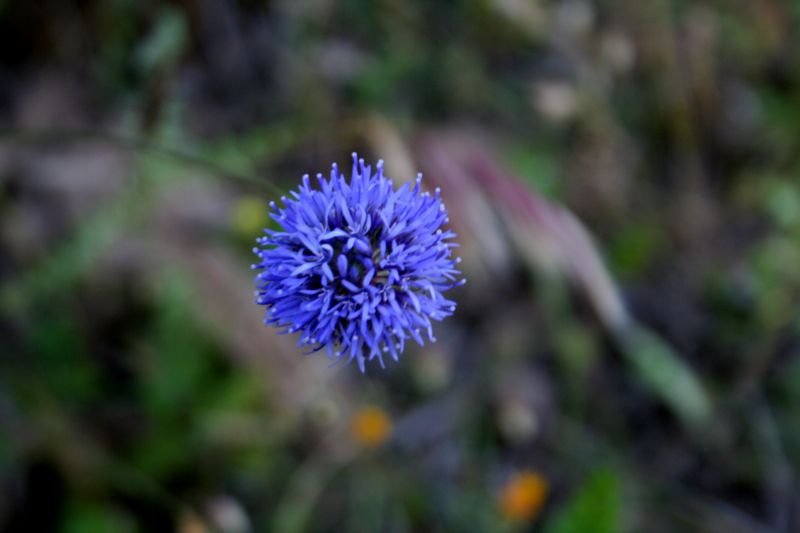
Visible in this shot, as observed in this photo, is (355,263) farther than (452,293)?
No

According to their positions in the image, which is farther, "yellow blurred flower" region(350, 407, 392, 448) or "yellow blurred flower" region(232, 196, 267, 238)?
"yellow blurred flower" region(232, 196, 267, 238)

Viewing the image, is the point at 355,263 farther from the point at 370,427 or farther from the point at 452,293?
the point at 452,293

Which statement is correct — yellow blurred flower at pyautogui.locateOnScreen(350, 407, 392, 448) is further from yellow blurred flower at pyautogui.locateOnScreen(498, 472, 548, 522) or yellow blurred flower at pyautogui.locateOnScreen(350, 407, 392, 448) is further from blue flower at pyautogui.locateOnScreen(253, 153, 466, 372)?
blue flower at pyautogui.locateOnScreen(253, 153, 466, 372)

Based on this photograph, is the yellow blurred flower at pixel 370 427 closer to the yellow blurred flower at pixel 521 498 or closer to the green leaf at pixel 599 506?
the yellow blurred flower at pixel 521 498

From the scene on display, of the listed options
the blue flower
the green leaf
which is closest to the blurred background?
the green leaf

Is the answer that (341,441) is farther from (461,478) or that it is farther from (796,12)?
(796,12)

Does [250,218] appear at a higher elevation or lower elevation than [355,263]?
higher

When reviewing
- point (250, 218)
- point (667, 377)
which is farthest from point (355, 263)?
point (667, 377)
